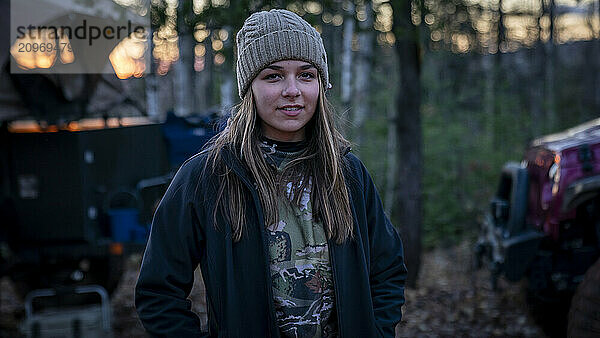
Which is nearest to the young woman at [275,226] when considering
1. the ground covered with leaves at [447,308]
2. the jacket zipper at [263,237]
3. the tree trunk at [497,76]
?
the jacket zipper at [263,237]

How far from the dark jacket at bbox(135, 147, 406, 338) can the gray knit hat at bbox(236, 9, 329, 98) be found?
13.8 inches

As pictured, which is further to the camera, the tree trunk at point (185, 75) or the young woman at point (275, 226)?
the tree trunk at point (185, 75)

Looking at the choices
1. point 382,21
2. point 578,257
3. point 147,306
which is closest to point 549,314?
point 578,257

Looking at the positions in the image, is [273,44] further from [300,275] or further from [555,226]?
[555,226]

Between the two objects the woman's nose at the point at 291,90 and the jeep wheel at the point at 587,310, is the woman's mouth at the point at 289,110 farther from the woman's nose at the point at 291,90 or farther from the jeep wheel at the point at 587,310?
the jeep wheel at the point at 587,310

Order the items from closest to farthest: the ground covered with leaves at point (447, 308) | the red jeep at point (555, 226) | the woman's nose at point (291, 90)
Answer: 1. the woman's nose at point (291, 90)
2. the red jeep at point (555, 226)
3. the ground covered with leaves at point (447, 308)

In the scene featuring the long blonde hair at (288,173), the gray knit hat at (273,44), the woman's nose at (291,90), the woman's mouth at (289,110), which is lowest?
the long blonde hair at (288,173)

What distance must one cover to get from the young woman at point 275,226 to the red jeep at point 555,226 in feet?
7.00

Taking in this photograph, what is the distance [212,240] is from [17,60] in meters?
4.30

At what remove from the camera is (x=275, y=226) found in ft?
6.64

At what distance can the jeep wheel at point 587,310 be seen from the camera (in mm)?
2957

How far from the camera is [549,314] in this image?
4648 millimetres

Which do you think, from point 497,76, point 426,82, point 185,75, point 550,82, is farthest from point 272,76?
point 497,76

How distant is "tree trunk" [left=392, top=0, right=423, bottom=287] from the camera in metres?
6.36
